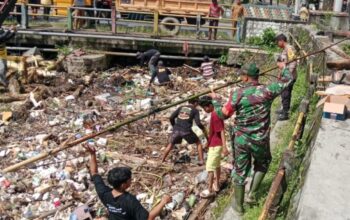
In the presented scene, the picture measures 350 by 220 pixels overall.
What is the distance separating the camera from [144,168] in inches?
361

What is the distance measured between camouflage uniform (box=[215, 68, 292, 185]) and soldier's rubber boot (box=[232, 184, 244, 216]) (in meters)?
0.11

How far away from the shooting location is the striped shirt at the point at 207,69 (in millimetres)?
15391

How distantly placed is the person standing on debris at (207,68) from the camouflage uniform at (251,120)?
950cm

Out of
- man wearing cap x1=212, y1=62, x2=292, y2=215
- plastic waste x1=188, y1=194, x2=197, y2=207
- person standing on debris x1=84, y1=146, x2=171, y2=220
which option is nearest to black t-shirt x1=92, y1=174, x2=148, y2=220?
person standing on debris x1=84, y1=146, x2=171, y2=220

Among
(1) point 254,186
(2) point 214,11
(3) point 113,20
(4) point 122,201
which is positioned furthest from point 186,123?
(2) point 214,11

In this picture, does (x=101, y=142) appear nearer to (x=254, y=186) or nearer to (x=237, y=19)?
(x=254, y=186)

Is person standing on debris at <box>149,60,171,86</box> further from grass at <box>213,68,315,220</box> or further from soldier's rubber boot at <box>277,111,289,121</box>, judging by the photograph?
soldier's rubber boot at <box>277,111,289,121</box>

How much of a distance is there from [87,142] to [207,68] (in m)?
8.09

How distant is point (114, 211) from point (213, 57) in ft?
41.4

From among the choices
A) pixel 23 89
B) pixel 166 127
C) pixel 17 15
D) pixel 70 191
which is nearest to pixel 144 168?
pixel 70 191

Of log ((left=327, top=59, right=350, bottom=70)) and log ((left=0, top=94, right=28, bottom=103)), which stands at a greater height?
log ((left=327, top=59, right=350, bottom=70))

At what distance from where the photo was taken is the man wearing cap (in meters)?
5.61

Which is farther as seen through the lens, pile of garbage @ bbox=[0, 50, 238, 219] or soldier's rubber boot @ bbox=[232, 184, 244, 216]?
pile of garbage @ bbox=[0, 50, 238, 219]

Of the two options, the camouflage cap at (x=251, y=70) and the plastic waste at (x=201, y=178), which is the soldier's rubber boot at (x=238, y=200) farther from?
the plastic waste at (x=201, y=178)
